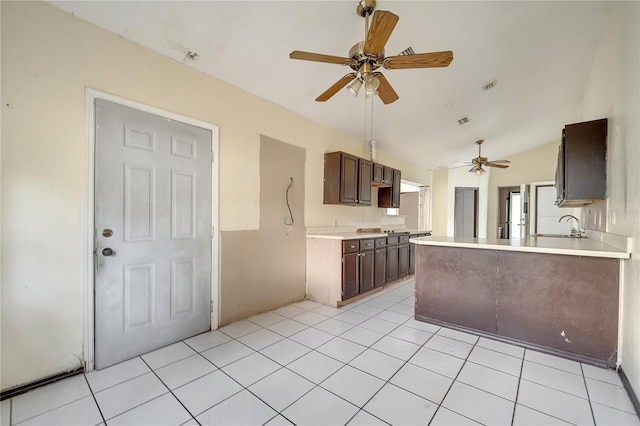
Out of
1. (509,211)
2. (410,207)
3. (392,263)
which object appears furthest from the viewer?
(509,211)

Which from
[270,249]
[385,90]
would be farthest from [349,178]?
[385,90]

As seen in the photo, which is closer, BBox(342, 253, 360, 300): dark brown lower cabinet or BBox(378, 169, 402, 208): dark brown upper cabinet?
BBox(342, 253, 360, 300): dark brown lower cabinet

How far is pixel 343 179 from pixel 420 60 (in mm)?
2274

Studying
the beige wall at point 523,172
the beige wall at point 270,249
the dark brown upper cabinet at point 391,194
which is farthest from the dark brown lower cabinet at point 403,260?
the beige wall at point 523,172

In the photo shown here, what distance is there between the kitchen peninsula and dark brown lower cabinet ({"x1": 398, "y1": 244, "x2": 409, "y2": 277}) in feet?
6.02

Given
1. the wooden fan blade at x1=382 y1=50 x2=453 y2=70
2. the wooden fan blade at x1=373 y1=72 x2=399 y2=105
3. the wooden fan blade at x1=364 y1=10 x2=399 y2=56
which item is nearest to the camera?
the wooden fan blade at x1=364 y1=10 x2=399 y2=56

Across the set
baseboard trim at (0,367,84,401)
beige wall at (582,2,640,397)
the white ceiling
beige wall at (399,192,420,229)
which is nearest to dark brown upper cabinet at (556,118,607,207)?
beige wall at (582,2,640,397)

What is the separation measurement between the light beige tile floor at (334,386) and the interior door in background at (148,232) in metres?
0.27

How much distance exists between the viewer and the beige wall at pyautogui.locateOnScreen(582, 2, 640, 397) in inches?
71.0

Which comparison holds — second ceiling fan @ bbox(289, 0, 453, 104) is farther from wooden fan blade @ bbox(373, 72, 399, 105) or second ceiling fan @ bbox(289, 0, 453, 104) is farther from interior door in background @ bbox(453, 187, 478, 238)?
interior door in background @ bbox(453, 187, 478, 238)

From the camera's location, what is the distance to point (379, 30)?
169 centimetres

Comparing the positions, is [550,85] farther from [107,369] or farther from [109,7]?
[107,369]

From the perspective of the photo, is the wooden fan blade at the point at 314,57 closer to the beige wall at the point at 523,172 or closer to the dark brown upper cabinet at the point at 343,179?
the dark brown upper cabinet at the point at 343,179

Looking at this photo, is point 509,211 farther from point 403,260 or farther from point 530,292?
point 530,292
